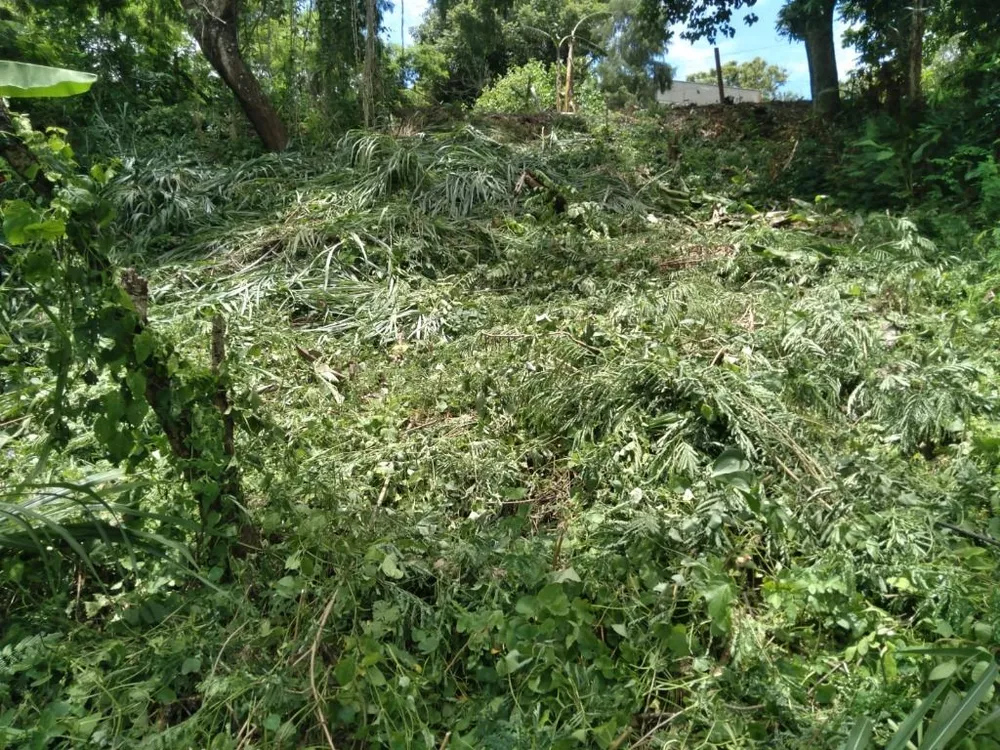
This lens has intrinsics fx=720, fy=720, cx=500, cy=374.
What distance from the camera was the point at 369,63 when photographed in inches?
267

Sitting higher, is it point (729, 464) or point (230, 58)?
point (230, 58)

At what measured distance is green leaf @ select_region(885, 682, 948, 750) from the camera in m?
1.46

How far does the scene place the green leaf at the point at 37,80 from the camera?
1.37 m

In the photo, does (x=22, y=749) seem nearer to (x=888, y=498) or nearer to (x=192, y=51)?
(x=888, y=498)

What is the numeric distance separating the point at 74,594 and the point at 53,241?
109 cm

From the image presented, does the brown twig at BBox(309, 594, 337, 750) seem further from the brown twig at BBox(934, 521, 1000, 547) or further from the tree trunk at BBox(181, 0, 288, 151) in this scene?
the tree trunk at BBox(181, 0, 288, 151)

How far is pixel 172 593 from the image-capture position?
2002 millimetres

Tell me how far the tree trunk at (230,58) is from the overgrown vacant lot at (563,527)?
3322 mm

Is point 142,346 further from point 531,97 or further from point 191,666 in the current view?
point 531,97

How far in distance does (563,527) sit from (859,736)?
3.42 feet

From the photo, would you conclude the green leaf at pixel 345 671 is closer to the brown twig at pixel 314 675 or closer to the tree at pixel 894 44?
the brown twig at pixel 314 675

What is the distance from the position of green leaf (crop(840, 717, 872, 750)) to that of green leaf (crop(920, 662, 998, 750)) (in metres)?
0.11

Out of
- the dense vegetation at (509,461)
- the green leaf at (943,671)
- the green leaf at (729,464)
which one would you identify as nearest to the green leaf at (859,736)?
the dense vegetation at (509,461)

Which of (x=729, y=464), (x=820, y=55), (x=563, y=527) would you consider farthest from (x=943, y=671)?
(x=820, y=55)
